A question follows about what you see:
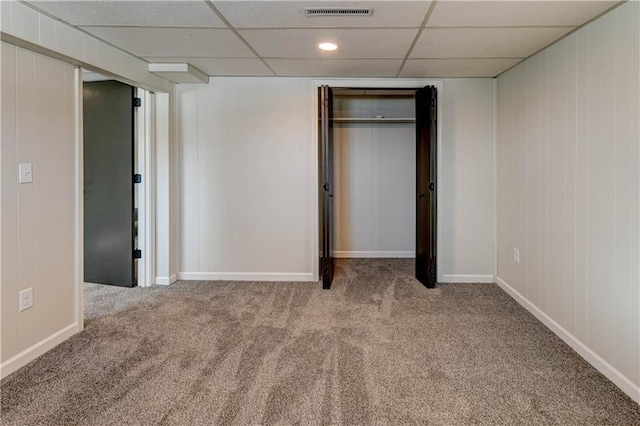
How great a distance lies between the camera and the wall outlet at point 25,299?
87.3 inches

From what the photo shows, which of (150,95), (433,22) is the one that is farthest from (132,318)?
(433,22)

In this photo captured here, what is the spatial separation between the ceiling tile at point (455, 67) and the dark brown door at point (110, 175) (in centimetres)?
277

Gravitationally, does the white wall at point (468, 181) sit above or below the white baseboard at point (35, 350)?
above

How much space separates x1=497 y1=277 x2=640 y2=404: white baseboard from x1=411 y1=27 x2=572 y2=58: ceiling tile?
205 centimetres

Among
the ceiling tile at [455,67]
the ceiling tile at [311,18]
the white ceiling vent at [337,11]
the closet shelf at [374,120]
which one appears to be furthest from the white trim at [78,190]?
the closet shelf at [374,120]

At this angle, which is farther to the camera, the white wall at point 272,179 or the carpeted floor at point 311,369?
the white wall at point 272,179

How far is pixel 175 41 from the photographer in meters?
2.76

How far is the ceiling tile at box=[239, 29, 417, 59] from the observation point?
2.56 metres

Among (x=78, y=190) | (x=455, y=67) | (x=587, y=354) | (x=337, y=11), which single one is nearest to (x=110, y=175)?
(x=78, y=190)

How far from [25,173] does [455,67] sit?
3.47 m

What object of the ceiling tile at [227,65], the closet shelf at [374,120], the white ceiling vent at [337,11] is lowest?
the closet shelf at [374,120]

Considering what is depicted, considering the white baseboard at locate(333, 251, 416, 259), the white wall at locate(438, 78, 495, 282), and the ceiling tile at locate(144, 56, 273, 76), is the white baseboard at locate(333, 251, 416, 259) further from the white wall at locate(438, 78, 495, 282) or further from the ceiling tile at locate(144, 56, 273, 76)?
the ceiling tile at locate(144, 56, 273, 76)

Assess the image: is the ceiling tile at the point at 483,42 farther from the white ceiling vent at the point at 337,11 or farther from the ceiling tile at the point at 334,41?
the white ceiling vent at the point at 337,11

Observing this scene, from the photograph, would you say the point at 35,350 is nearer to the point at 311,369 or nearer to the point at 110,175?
the point at 311,369
